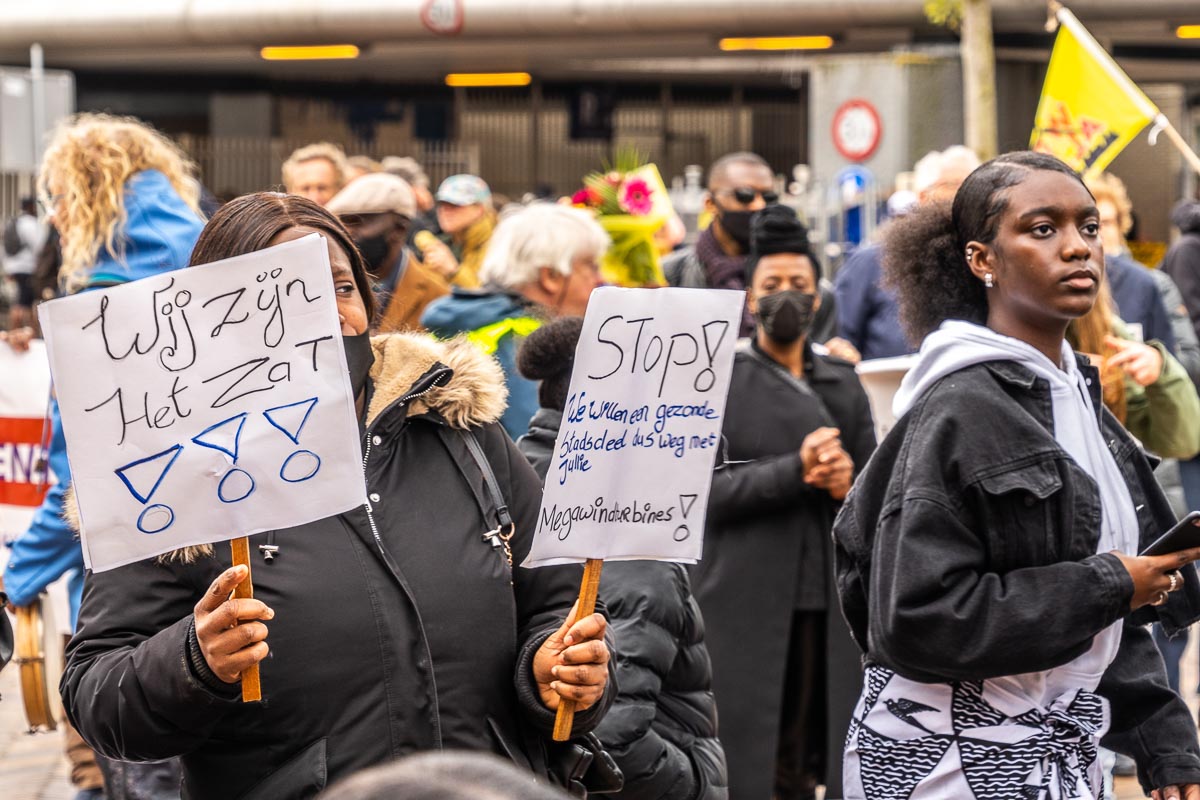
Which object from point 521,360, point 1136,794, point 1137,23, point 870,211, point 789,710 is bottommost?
point 1136,794

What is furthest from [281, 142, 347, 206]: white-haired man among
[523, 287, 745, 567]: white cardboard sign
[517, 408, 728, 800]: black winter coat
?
[523, 287, 745, 567]: white cardboard sign

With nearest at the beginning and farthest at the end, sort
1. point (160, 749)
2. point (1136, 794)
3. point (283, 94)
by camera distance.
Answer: point (160, 749), point (1136, 794), point (283, 94)

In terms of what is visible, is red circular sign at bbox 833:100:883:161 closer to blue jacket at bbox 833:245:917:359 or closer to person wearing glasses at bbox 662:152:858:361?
blue jacket at bbox 833:245:917:359

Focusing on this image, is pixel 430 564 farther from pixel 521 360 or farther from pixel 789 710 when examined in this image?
pixel 789 710

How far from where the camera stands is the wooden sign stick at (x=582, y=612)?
2.76m

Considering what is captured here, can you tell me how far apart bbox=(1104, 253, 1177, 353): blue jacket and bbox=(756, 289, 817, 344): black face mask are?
6.23 feet

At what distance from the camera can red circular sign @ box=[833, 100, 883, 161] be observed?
19.0 m

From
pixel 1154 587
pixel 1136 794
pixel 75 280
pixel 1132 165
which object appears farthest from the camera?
pixel 1132 165

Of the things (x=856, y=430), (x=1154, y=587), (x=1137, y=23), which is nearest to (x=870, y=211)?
(x=1137, y=23)

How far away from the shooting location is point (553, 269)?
5.43 meters

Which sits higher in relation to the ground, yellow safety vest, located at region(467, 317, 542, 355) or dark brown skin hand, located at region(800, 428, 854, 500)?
yellow safety vest, located at region(467, 317, 542, 355)

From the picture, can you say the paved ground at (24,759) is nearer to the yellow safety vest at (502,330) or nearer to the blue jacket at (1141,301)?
the yellow safety vest at (502,330)

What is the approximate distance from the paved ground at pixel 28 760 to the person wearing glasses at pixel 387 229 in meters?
2.08

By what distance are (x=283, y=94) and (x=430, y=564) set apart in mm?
23497
